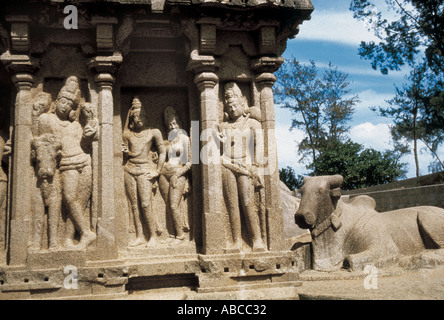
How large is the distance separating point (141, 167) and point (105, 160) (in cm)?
56

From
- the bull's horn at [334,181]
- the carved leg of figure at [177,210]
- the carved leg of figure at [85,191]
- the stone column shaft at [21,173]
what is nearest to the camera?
the stone column shaft at [21,173]

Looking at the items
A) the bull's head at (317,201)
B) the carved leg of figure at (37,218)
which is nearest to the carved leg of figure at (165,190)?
the carved leg of figure at (37,218)

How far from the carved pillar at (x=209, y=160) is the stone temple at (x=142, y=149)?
2 cm

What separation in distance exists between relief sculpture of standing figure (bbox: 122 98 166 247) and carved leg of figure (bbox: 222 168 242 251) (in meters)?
0.97

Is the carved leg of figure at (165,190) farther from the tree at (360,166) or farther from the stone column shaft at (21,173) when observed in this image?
the tree at (360,166)

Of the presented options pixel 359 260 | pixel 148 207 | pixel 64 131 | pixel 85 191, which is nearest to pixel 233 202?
pixel 148 207

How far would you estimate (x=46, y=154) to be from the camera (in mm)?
4906

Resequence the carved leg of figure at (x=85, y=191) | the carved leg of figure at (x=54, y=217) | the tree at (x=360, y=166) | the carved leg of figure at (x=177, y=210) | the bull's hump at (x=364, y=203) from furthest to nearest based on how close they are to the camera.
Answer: the tree at (x=360, y=166)
the bull's hump at (x=364, y=203)
the carved leg of figure at (x=177, y=210)
the carved leg of figure at (x=85, y=191)
the carved leg of figure at (x=54, y=217)

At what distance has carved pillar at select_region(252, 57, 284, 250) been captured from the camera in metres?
5.24

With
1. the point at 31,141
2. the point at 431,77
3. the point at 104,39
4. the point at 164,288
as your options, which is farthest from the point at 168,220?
the point at 431,77

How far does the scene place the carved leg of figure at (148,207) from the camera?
5.29 metres

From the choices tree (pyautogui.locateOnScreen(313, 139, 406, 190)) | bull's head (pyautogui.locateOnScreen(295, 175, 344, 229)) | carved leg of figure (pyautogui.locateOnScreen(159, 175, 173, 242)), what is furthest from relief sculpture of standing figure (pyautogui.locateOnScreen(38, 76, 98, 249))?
tree (pyautogui.locateOnScreen(313, 139, 406, 190))

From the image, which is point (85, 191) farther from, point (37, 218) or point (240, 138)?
point (240, 138)

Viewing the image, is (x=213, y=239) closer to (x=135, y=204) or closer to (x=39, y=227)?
(x=135, y=204)
